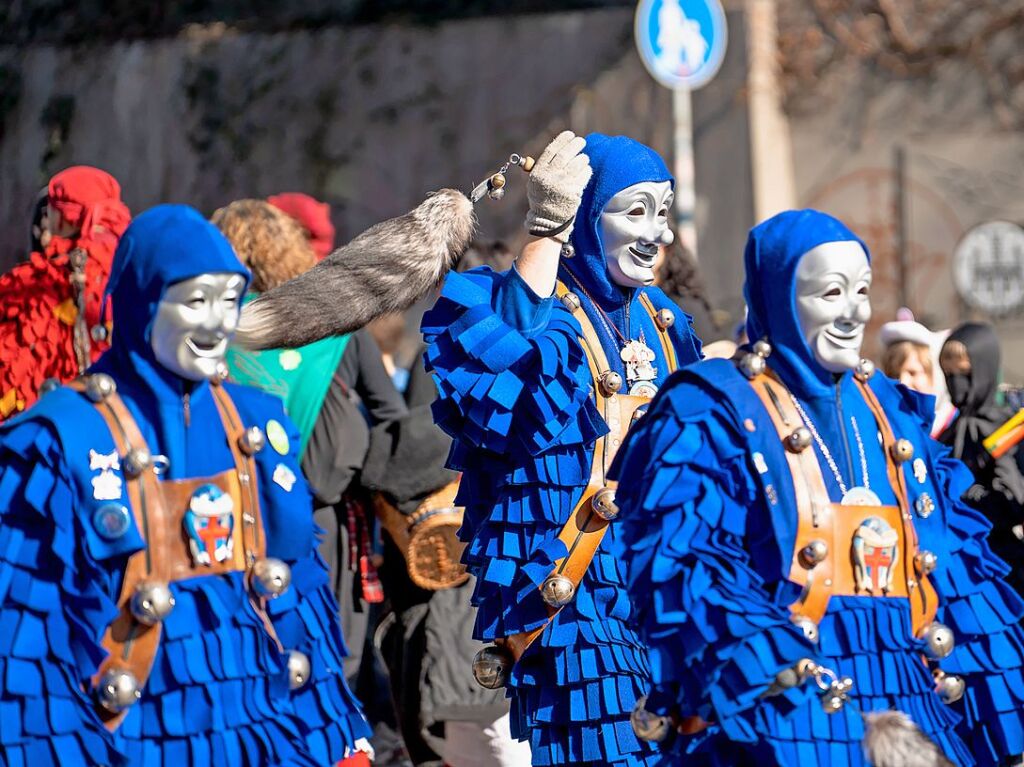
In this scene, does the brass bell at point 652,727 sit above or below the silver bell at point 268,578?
below

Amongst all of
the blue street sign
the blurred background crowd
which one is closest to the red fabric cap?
the blue street sign

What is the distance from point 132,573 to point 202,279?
2.15ft

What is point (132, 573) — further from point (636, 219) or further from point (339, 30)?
point (339, 30)

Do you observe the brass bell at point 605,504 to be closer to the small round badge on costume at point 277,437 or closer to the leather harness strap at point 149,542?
the small round badge on costume at point 277,437

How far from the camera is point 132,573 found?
4.15 m

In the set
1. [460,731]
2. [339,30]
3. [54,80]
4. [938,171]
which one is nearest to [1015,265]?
[938,171]

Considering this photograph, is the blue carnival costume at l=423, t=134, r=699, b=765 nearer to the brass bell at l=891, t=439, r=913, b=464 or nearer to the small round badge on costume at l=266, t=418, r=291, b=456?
the small round badge on costume at l=266, t=418, r=291, b=456

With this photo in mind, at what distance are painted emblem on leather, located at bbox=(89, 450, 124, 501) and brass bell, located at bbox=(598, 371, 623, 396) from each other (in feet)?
4.41

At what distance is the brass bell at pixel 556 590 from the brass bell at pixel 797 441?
2.97 feet

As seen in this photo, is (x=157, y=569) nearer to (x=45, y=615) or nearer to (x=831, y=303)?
(x=45, y=615)

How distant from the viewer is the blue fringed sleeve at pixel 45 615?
3.96 metres

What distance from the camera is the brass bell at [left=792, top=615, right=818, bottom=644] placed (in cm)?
397

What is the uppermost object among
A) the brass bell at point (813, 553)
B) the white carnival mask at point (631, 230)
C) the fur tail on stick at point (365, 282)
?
the white carnival mask at point (631, 230)

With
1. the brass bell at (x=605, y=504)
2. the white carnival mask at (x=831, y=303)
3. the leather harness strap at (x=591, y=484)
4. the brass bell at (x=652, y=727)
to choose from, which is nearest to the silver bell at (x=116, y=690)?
the brass bell at (x=652, y=727)
